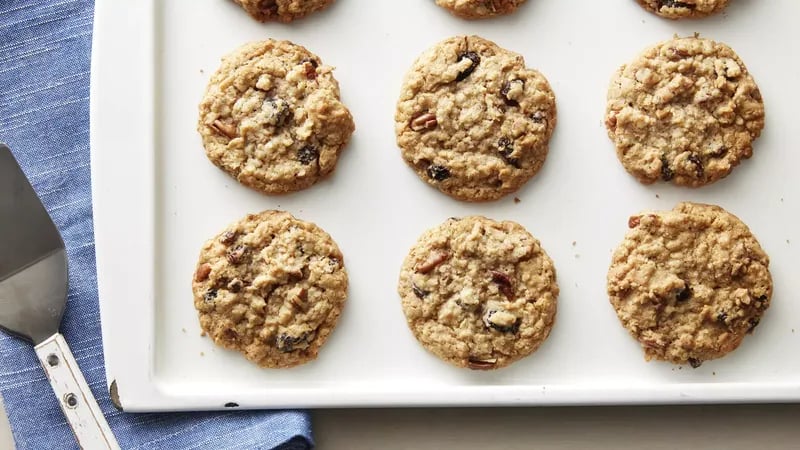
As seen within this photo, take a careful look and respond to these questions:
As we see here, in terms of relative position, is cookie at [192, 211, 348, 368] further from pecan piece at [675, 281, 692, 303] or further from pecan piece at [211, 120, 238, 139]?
pecan piece at [675, 281, 692, 303]

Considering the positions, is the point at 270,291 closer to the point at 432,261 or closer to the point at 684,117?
the point at 432,261

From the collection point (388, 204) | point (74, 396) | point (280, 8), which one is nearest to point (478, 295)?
point (388, 204)

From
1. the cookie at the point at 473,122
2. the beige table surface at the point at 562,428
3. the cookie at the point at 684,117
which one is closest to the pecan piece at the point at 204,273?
the beige table surface at the point at 562,428

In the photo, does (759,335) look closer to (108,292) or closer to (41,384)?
(108,292)

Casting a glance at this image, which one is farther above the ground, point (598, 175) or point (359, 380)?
point (598, 175)

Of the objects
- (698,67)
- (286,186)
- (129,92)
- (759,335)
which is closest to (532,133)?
(698,67)

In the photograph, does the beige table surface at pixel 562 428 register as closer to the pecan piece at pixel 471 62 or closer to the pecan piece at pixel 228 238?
the pecan piece at pixel 228 238

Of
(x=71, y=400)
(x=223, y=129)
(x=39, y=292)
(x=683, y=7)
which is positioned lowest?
(x=71, y=400)
